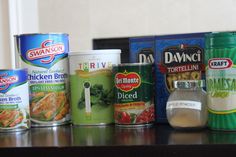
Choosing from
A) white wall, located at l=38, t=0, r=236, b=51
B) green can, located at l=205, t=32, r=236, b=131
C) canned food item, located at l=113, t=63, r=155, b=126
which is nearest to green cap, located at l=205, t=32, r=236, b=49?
green can, located at l=205, t=32, r=236, b=131

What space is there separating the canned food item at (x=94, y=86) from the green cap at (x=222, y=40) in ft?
0.65

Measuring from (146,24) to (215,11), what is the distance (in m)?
0.29

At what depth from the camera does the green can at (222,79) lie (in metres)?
0.62

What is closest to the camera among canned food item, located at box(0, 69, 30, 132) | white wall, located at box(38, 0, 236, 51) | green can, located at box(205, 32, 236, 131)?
green can, located at box(205, 32, 236, 131)

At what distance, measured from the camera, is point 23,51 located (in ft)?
2.53

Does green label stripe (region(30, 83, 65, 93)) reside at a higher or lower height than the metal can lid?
lower

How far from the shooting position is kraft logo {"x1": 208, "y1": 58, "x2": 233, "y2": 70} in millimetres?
618

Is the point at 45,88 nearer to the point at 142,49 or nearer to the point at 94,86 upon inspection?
the point at 94,86

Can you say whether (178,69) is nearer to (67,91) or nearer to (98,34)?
(67,91)

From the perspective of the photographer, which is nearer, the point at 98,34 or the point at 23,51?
the point at 23,51

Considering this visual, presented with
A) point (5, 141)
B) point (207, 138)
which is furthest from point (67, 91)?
point (207, 138)

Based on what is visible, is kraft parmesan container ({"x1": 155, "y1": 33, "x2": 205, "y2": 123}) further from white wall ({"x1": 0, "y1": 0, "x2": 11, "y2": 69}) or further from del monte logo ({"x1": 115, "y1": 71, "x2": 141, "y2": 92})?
white wall ({"x1": 0, "y1": 0, "x2": 11, "y2": 69})

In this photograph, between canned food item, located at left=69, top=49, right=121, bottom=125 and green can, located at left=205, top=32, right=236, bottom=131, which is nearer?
green can, located at left=205, top=32, right=236, bottom=131

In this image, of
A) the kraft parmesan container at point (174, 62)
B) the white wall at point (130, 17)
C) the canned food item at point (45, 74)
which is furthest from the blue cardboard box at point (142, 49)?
the white wall at point (130, 17)
